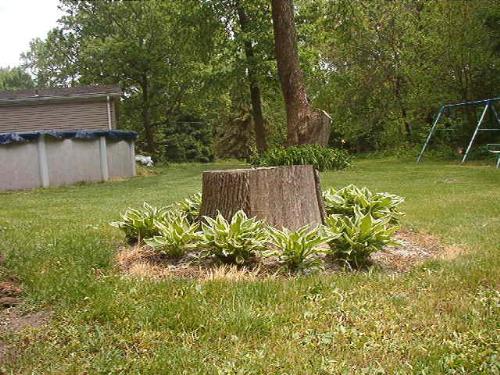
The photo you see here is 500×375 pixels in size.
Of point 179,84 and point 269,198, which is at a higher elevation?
point 179,84

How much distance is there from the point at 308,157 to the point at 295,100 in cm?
168

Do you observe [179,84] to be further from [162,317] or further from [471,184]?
[162,317]

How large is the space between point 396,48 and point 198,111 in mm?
14304

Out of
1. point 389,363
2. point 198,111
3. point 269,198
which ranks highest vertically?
point 198,111

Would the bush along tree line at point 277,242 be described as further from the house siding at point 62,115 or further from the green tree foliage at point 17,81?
the green tree foliage at point 17,81

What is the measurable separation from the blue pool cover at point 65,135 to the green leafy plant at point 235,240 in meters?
14.0

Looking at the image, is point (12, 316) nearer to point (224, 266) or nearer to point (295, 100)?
point (224, 266)

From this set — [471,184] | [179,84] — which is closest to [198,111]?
[179,84]

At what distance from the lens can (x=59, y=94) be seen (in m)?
23.2

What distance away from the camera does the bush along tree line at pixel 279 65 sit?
17.2 meters

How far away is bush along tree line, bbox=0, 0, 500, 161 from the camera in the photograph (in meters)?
17.2

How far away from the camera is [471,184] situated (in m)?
10.1

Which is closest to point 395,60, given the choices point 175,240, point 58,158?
point 58,158

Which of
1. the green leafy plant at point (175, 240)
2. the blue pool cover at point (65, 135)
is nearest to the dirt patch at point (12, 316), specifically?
the green leafy plant at point (175, 240)
